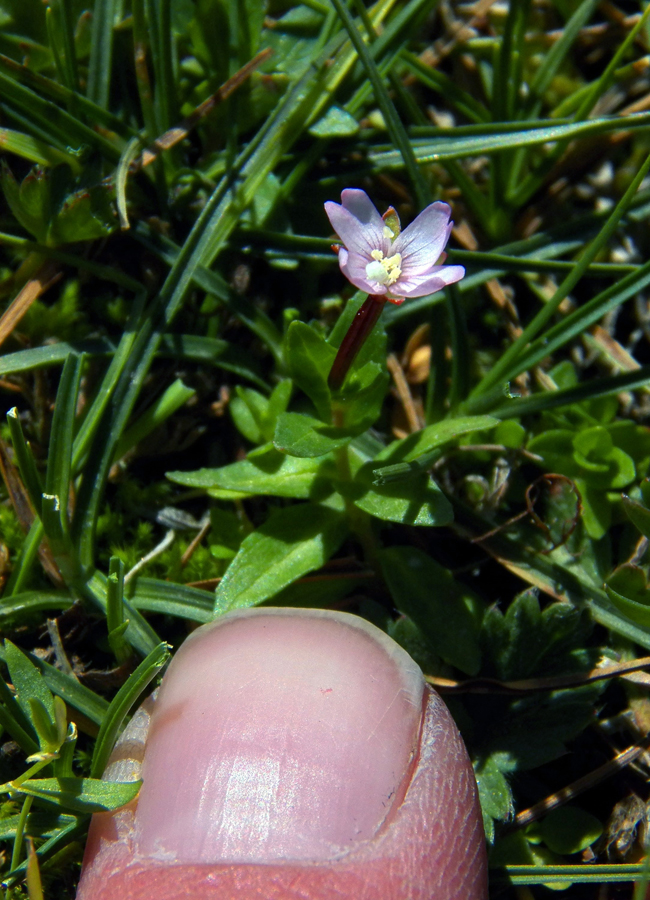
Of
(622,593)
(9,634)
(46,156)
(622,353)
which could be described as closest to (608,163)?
(622,353)

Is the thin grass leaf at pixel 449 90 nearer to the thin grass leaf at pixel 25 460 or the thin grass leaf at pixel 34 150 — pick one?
the thin grass leaf at pixel 34 150

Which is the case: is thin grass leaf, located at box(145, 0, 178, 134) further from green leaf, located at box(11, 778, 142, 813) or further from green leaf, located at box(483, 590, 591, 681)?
green leaf, located at box(11, 778, 142, 813)

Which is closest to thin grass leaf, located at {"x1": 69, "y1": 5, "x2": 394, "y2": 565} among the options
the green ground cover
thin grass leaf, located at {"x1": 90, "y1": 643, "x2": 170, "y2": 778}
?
the green ground cover

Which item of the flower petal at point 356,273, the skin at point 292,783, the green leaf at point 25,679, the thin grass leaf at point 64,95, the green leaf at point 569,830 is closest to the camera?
the skin at point 292,783

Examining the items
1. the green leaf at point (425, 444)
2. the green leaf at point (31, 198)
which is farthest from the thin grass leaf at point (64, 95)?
the green leaf at point (425, 444)

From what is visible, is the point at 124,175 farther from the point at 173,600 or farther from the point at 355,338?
the point at 173,600

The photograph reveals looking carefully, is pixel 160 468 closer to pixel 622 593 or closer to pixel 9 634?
pixel 9 634
